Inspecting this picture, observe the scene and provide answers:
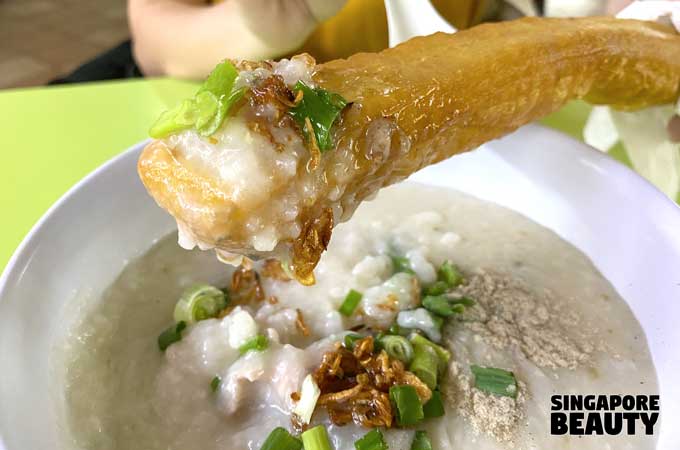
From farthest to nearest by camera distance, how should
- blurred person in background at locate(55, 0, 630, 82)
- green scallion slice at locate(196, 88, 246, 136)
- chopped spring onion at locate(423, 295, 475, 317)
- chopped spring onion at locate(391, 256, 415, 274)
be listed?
blurred person in background at locate(55, 0, 630, 82)
chopped spring onion at locate(391, 256, 415, 274)
chopped spring onion at locate(423, 295, 475, 317)
green scallion slice at locate(196, 88, 246, 136)

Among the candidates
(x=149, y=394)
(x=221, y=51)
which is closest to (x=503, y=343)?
(x=149, y=394)

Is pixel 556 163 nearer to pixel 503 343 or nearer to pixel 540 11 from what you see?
pixel 503 343

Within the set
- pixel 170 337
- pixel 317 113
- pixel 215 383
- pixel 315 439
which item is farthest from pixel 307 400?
pixel 317 113

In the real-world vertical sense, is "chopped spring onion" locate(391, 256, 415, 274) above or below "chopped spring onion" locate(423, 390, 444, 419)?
above

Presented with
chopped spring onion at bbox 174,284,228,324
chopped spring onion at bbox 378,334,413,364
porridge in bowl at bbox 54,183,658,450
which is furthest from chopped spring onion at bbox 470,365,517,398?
chopped spring onion at bbox 174,284,228,324

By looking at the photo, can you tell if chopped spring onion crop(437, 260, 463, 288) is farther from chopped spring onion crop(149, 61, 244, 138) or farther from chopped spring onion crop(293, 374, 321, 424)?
chopped spring onion crop(149, 61, 244, 138)

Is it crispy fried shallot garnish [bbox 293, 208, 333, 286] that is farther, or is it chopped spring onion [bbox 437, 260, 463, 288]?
chopped spring onion [bbox 437, 260, 463, 288]

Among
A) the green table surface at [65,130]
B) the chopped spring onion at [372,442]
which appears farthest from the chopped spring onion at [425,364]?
the green table surface at [65,130]

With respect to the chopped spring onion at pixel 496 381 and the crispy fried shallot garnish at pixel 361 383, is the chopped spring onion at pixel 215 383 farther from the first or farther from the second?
the chopped spring onion at pixel 496 381
